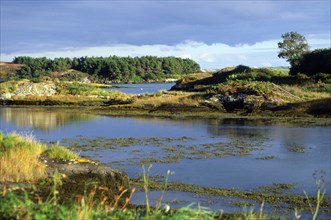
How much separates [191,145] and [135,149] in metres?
2.75

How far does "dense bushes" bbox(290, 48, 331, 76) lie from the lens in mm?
59906

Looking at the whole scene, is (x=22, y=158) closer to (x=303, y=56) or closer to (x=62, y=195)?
(x=62, y=195)

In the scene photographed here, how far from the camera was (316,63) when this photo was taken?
61125 millimetres

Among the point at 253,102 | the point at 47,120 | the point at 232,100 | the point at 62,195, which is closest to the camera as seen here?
the point at 62,195

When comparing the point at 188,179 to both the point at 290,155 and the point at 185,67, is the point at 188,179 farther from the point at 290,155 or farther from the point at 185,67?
the point at 185,67

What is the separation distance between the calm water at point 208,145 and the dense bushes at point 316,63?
2915 cm

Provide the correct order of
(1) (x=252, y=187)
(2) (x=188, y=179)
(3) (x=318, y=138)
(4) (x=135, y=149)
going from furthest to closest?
(3) (x=318, y=138) → (4) (x=135, y=149) → (2) (x=188, y=179) → (1) (x=252, y=187)

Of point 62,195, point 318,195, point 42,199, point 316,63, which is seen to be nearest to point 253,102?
point 316,63

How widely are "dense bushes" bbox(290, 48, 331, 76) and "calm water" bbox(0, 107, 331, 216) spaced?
29150 millimetres

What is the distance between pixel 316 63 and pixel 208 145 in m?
42.5

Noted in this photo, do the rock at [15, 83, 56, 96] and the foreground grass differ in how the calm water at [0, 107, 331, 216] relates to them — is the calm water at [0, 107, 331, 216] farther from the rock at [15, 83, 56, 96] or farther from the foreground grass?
the rock at [15, 83, 56, 96]

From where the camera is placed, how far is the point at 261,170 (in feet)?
53.9

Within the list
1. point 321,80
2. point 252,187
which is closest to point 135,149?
point 252,187

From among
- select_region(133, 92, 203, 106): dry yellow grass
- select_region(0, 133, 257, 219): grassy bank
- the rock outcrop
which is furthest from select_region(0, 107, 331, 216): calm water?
the rock outcrop
